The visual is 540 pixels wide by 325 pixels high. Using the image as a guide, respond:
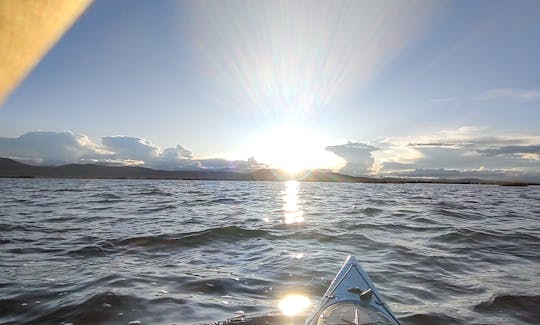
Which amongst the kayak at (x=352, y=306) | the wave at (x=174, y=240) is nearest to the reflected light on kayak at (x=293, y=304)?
the kayak at (x=352, y=306)

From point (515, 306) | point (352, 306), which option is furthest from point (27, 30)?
point (515, 306)

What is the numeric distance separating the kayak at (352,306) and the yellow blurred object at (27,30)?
14.0 ft

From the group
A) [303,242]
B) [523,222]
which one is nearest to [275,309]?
[303,242]

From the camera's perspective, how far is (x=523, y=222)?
Result: 1742 cm

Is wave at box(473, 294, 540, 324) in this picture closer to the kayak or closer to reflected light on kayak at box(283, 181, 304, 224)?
the kayak

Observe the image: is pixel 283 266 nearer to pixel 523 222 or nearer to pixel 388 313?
pixel 388 313

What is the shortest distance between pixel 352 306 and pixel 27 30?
16.0 feet

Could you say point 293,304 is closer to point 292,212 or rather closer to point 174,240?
point 174,240

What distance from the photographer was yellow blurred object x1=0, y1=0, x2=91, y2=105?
0.79m

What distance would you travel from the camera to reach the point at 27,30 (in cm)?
90

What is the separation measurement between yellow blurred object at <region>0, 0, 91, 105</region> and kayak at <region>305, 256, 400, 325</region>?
4.28m

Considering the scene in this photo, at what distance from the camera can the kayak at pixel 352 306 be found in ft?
14.8

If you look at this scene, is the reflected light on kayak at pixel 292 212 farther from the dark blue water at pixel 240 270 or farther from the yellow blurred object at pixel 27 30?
the yellow blurred object at pixel 27 30

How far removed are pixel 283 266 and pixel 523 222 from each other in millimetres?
14722
